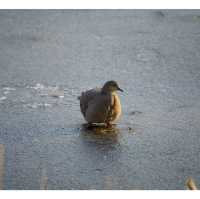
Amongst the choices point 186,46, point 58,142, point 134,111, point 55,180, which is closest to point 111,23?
point 186,46

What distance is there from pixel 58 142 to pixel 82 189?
1.19 metres

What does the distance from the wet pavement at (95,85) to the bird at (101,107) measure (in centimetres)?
13

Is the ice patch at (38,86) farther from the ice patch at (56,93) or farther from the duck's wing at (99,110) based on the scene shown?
the duck's wing at (99,110)

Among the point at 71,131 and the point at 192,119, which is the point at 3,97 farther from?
the point at 192,119

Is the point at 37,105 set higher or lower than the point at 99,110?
higher

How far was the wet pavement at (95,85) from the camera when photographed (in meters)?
6.21

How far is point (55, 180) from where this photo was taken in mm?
5977

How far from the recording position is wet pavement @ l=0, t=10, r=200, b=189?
20.4ft

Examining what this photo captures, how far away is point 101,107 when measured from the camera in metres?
7.32

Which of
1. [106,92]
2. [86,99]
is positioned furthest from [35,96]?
[106,92]

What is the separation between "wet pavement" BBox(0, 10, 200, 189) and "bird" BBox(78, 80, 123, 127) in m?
0.13

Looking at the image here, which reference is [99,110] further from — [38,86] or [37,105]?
[38,86]

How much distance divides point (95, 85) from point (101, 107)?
4.66 ft

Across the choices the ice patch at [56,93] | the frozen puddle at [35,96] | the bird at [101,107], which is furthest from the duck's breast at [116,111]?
the ice patch at [56,93]
